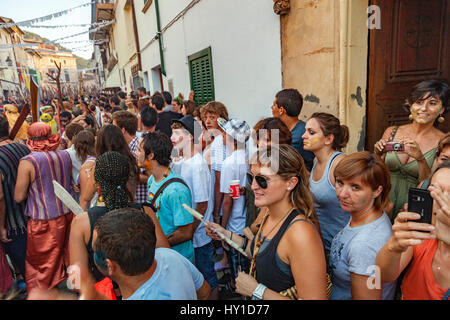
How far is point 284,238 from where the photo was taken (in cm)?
131

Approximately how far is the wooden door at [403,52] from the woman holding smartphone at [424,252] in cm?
160

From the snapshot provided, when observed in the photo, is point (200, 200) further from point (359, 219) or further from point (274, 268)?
point (359, 219)

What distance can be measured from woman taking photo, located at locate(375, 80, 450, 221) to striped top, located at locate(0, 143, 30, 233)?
3.41m

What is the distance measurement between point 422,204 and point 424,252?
0.45 m

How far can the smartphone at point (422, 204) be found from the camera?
990 mm

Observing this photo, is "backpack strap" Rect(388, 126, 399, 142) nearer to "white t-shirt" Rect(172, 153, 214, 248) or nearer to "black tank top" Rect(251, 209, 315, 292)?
"black tank top" Rect(251, 209, 315, 292)

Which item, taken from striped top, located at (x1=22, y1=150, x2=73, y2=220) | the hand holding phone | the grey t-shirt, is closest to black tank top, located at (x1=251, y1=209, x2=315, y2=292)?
the grey t-shirt

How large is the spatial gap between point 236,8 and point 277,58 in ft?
5.15

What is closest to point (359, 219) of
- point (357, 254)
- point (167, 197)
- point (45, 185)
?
point (357, 254)

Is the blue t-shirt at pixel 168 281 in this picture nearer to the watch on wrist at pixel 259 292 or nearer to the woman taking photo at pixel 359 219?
the watch on wrist at pixel 259 292

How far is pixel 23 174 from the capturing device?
2.61 m

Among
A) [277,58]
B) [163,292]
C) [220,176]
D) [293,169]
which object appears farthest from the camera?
[277,58]
